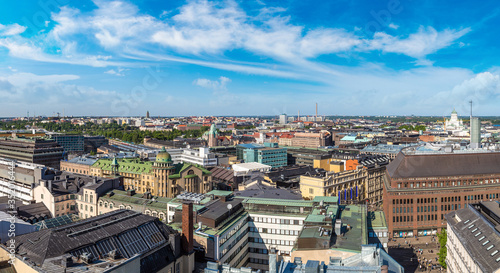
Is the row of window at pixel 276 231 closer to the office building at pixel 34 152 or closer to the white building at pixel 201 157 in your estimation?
the white building at pixel 201 157

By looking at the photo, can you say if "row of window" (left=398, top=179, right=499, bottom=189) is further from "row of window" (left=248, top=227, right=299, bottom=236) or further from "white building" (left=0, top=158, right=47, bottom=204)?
"white building" (left=0, top=158, right=47, bottom=204)

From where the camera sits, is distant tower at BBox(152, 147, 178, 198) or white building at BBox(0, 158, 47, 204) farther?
distant tower at BBox(152, 147, 178, 198)

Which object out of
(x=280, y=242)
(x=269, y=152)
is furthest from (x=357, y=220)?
(x=269, y=152)

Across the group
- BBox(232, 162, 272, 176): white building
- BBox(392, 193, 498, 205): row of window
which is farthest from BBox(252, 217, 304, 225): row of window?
BBox(232, 162, 272, 176): white building

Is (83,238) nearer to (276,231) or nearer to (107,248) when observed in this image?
(107,248)

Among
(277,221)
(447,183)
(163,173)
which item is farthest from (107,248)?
(447,183)

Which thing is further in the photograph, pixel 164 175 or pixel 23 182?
pixel 164 175
